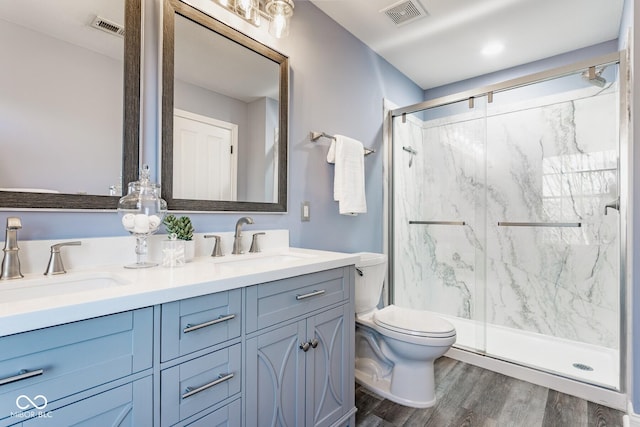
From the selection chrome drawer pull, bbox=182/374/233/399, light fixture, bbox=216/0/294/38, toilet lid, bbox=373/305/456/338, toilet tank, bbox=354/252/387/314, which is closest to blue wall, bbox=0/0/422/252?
light fixture, bbox=216/0/294/38

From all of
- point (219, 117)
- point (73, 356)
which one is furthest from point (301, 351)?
point (219, 117)

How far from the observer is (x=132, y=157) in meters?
1.21

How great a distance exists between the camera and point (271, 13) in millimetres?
1680

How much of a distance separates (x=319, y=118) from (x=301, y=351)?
1.44 metres

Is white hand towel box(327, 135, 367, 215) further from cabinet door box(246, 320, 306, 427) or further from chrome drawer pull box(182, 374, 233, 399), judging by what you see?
chrome drawer pull box(182, 374, 233, 399)

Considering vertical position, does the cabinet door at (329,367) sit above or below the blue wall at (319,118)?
below

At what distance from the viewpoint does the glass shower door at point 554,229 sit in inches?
89.9

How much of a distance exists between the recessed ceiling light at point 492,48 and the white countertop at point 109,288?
2.23 meters

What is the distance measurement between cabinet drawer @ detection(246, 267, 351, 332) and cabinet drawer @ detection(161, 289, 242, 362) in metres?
0.06

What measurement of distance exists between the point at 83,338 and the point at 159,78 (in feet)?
3.40

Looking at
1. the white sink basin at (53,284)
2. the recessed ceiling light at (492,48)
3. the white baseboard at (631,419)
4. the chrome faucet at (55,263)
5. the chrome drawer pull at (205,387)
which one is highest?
the recessed ceiling light at (492,48)

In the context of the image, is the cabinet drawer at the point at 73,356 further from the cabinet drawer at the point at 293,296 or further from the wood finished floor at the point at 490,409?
the wood finished floor at the point at 490,409

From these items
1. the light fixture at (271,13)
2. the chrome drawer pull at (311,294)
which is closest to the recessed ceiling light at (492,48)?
the light fixture at (271,13)

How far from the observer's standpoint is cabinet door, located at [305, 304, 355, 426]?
1262mm
